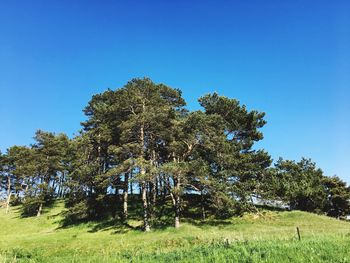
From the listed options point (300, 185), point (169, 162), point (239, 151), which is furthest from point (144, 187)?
point (300, 185)

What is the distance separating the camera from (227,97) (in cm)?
3916

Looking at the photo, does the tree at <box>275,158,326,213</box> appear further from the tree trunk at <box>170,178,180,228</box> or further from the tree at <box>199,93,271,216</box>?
the tree trunk at <box>170,178,180,228</box>

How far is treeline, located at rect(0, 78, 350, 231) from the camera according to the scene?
28880 mm

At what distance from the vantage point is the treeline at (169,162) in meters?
28.9

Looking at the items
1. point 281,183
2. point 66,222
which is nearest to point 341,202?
point 281,183

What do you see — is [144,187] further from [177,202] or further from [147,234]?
[147,234]

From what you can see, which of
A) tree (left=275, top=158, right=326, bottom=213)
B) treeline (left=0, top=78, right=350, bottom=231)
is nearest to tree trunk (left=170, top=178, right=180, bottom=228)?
treeline (left=0, top=78, right=350, bottom=231)

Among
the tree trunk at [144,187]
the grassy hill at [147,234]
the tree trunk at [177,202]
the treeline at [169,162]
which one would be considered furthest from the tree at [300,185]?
the tree trunk at [144,187]

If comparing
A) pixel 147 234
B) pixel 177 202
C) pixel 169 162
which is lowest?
pixel 147 234

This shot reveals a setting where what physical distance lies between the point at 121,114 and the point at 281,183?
75.4 feet

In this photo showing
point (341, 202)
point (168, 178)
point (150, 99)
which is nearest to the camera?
point (168, 178)

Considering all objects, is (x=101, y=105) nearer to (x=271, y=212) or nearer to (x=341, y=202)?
(x=271, y=212)

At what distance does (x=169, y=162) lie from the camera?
96.4 feet

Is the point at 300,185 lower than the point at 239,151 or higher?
lower
